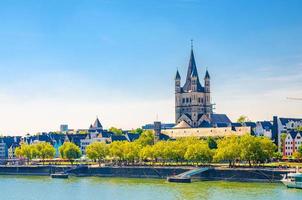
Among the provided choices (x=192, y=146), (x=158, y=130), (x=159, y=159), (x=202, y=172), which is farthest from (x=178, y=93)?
(x=202, y=172)

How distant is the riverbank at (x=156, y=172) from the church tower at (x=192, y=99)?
52.6 metres

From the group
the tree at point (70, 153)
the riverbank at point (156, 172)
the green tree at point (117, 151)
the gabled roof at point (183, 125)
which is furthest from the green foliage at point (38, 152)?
the gabled roof at point (183, 125)

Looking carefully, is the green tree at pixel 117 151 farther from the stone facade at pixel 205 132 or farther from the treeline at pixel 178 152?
the stone facade at pixel 205 132

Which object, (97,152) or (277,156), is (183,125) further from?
(277,156)

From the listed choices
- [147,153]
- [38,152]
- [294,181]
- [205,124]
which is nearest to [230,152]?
[147,153]

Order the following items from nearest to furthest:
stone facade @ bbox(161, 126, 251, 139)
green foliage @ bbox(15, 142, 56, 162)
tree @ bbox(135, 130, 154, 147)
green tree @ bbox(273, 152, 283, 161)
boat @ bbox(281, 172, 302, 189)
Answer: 1. boat @ bbox(281, 172, 302, 189)
2. green tree @ bbox(273, 152, 283, 161)
3. green foliage @ bbox(15, 142, 56, 162)
4. tree @ bbox(135, 130, 154, 147)
5. stone facade @ bbox(161, 126, 251, 139)

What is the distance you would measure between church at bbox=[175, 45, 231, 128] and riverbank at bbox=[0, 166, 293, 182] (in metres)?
49.8

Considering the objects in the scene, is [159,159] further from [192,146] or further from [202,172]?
[202,172]

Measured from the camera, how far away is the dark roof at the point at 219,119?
16852 centimetres

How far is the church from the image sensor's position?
539ft

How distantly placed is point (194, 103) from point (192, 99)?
1.32 meters

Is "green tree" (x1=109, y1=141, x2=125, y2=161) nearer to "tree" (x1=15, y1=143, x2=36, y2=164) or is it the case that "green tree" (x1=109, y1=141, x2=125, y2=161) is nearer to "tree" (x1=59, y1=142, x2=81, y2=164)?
"tree" (x1=59, y1=142, x2=81, y2=164)

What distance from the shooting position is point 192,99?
168m

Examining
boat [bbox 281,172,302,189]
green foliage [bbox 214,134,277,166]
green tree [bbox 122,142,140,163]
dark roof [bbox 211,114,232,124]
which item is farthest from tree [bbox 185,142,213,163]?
dark roof [bbox 211,114,232,124]
